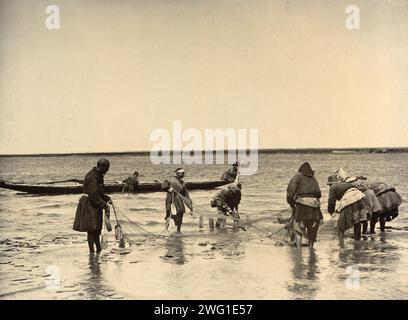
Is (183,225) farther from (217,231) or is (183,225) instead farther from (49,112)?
(49,112)

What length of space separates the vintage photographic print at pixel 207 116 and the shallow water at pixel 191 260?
0.14 feet

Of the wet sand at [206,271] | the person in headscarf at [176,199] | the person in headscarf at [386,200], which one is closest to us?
the wet sand at [206,271]

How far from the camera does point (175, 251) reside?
944 centimetres

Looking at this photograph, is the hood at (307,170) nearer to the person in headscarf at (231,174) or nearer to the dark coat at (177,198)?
the person in headscarf at (231,174)

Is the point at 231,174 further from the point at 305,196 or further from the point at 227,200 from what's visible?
the point at 305,196

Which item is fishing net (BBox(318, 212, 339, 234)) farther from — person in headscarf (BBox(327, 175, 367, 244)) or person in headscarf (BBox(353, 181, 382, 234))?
person in headscarf (BBox(353, 181, 382, 234))

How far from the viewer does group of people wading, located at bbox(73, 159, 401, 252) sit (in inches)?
351

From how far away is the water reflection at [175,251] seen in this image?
351 inches

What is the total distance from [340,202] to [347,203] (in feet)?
0.39

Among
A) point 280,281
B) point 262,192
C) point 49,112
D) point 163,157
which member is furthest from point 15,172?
point 280,281

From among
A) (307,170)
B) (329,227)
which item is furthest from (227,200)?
(307,170)

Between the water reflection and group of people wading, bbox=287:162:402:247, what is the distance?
172 cm

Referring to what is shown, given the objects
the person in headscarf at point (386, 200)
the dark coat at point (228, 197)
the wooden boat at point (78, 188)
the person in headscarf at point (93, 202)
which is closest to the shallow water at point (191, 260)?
the person in headscarf at point (386, 200)

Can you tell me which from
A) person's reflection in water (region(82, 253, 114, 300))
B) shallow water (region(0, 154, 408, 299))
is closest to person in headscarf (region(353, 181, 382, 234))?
shallow water (region(0, 154, 408, 299))
